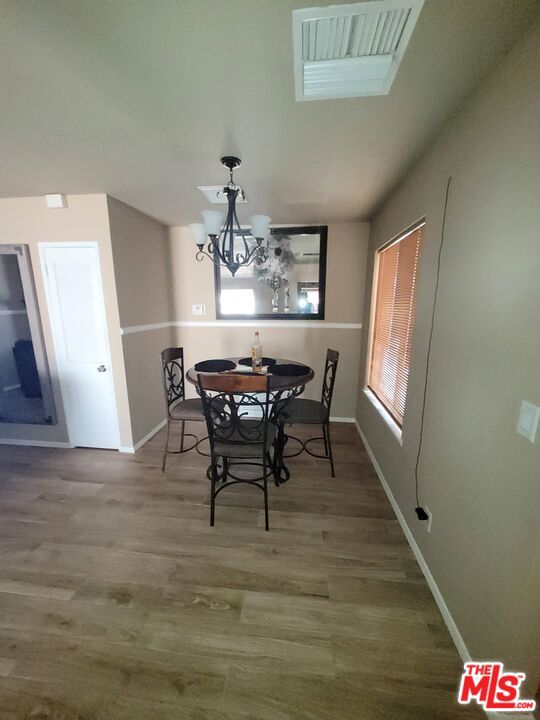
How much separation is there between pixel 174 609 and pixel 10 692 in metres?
A: 0.60

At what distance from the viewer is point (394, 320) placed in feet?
7.37

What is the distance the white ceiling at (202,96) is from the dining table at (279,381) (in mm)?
1428

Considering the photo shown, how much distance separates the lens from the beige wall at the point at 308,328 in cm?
315

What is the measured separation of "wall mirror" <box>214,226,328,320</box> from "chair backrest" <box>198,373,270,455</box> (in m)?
1.70

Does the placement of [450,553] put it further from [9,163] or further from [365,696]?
[9,163]

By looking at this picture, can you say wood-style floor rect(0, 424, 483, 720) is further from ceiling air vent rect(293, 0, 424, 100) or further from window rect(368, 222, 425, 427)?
ceiling air vent rect(293, 0, 424, 100)

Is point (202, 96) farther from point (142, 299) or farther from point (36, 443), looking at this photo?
point (36, 443)

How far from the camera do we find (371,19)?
888 mm

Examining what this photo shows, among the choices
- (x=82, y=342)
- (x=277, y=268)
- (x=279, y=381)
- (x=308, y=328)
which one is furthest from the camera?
(x=308, y=328)

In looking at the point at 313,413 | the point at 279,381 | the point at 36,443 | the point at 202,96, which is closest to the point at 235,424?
the point at 279,381

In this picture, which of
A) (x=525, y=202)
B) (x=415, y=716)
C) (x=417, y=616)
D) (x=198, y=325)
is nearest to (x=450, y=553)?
(x=417, y=616)

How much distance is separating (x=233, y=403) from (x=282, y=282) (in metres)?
1.97

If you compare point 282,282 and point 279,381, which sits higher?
point 282,282

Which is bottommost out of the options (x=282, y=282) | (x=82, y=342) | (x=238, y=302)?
(x=82, y=342)
